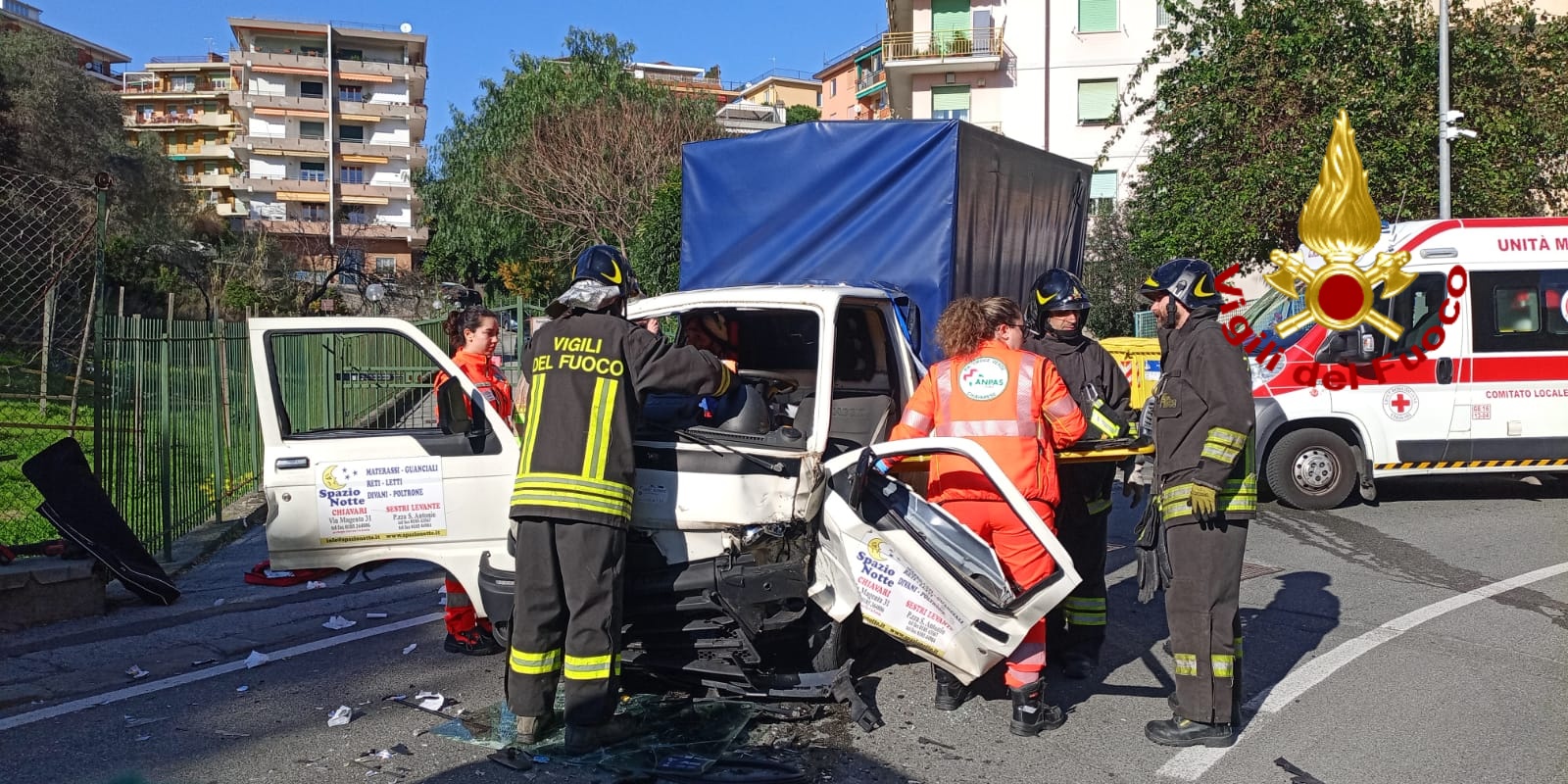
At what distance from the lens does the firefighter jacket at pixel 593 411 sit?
14.2 ft

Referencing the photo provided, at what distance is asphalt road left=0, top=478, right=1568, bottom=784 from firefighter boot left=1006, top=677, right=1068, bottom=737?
68 mm

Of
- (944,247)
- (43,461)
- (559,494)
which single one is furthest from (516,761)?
(43,461)

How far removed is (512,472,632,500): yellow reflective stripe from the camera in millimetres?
4332

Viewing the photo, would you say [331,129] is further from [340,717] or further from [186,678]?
[340,717]

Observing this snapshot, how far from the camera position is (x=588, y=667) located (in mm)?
4359

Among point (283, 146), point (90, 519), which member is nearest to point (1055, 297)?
point (90, 519)

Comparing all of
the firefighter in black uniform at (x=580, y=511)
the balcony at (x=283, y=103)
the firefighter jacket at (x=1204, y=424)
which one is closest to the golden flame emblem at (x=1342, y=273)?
the firefighter jacket at (x=1204, y=424)

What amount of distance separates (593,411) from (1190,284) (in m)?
2.49

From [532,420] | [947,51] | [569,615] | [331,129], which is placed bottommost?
[569,615]

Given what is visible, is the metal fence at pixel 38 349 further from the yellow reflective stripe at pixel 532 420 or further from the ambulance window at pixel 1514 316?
the ambulance window at pixel 1514 316

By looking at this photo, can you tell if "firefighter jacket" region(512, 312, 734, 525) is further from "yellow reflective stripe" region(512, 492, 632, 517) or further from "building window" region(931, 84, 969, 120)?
"building window" region(931, 84, 969, 120)

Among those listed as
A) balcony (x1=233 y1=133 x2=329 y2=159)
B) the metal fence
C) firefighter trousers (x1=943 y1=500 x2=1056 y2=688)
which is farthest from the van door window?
balcony (x1=233 y1=133 x2=329 y2=159)

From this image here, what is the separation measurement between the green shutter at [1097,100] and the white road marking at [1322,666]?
27.5 meters

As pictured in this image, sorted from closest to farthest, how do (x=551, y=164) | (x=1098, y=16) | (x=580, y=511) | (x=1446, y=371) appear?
(x=580, y=511), (x=1446, y=371), (x=551, y=164), (x=1098, y=16)
